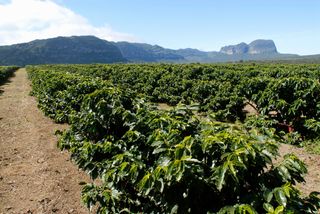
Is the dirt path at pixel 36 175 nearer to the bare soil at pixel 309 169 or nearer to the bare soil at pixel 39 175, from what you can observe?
the bare soil at pixel 39 175

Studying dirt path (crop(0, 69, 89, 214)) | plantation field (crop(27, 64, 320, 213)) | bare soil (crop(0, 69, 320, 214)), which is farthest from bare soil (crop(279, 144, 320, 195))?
dirt path (crop(0, 69, 89, 214))

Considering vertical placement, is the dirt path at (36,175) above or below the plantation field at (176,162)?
below

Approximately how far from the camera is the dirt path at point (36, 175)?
25.0ft

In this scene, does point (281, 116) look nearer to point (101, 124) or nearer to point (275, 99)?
point (275, 99)

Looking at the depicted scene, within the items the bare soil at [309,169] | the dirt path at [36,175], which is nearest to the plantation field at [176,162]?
the dirt path at [36,175]

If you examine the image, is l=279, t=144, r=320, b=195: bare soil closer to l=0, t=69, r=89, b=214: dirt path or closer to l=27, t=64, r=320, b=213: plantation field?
l=27, t=64, r=320, b=213: plantation field

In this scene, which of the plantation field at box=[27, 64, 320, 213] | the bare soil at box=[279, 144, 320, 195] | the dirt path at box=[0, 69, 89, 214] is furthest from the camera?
the bare soil at box=[279, 144, 320, 195]

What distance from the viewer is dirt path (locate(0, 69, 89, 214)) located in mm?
7628

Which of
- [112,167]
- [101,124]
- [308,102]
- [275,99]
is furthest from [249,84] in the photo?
[112,167]

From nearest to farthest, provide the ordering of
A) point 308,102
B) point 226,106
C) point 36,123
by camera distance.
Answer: point 308,102, point 36,123, point 226,106

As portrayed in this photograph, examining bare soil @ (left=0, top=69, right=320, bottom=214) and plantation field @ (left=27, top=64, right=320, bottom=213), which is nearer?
plantation field @ (left=27, top=64, right=320, bottom=213)

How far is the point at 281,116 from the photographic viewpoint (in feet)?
42.5

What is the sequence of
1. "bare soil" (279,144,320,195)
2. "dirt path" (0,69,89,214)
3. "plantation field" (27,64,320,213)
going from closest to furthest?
"plantation field" (27,64,320,213)
"dirt path" (0,69,89,214)
"bare soil" (279,144,320,195)

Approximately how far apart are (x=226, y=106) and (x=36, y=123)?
9.62 m
